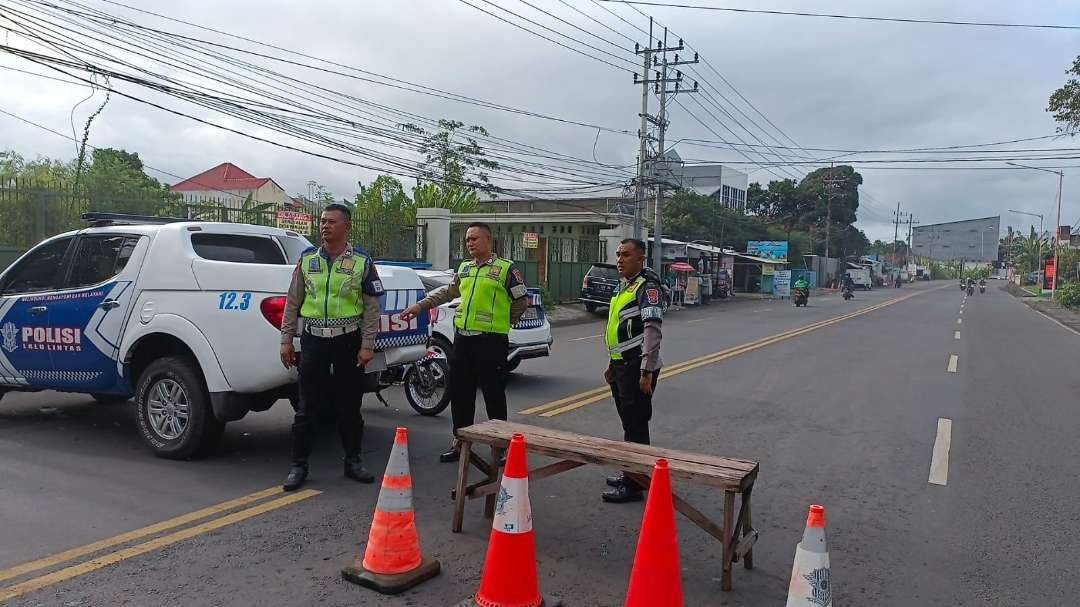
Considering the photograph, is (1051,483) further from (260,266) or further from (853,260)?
(853,260)

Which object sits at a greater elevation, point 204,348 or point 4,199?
point 4,199

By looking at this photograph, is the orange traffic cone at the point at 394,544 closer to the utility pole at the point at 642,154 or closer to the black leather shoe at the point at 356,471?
the black leather shoe at the point at 356,471

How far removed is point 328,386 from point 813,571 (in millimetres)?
3454

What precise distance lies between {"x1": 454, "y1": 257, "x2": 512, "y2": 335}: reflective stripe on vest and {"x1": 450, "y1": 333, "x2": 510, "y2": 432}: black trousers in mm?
83

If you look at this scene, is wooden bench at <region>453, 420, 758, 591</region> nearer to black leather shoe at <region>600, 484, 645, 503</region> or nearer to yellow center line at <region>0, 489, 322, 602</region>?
black leather shoe at <region>600, 484, 645, 503</region>

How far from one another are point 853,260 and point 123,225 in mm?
90668

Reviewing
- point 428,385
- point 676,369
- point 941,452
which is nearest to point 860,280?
point 676,369

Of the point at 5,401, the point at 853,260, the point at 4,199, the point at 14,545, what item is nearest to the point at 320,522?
the point at 14,545

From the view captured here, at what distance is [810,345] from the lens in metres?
17.1

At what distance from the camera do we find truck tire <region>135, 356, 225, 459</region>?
5645 millimetres

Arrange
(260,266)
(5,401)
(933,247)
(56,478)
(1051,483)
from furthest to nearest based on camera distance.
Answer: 1. (933,247)
2. (5,401)
3. (1051,483)
4. (260,266)
5. (56,478)

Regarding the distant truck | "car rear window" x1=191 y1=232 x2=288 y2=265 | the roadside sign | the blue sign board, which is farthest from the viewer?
the distant truck

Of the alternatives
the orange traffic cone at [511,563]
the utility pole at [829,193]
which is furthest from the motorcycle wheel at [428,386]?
the utility pole at [829,193]

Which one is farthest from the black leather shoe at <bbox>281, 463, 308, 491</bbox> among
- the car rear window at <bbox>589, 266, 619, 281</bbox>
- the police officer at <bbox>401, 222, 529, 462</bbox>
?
the car rear window at <bbox>589, 266, 619, 281</bbox>
